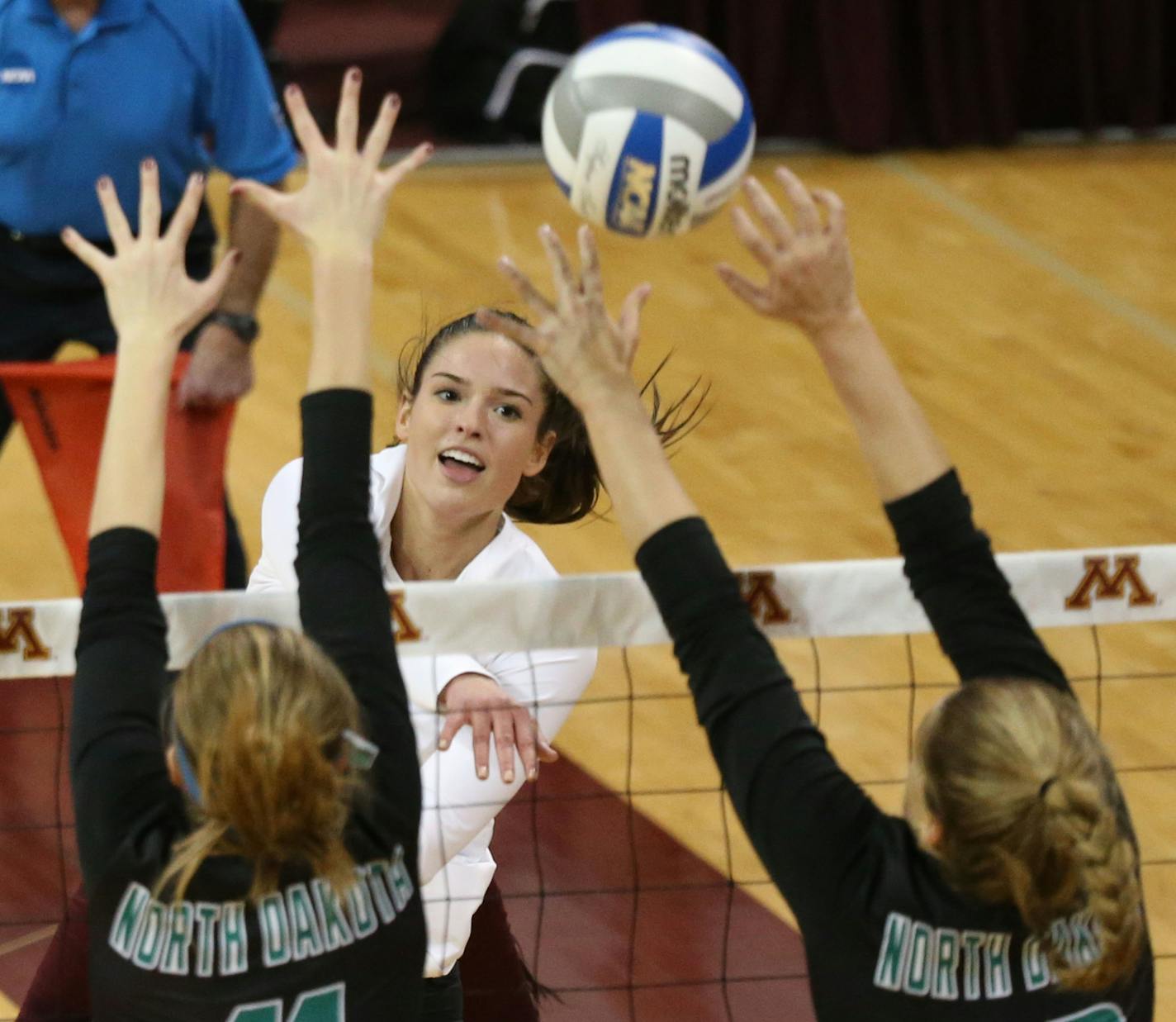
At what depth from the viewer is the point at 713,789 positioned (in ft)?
15.9

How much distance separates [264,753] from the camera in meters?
2.05

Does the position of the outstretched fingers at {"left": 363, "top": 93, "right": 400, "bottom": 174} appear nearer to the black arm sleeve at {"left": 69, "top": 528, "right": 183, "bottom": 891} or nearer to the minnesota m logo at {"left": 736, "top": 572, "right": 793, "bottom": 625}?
the black arm sleeve at {"left": 69, "top": 528, "right": 183, "bottom": 891}

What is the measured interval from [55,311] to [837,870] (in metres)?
3.21

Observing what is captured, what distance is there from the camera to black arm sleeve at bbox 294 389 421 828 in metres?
2.29

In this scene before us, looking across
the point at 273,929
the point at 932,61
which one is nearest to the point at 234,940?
the point at 273,929

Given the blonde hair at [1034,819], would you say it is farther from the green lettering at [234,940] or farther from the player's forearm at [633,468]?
the green lettering at [234,940]

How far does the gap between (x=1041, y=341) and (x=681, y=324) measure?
154cm

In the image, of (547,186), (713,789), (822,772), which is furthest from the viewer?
(547,186)

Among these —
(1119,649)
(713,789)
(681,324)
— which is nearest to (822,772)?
(713,789)

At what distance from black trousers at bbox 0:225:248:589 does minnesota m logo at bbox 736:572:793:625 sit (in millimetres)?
2007

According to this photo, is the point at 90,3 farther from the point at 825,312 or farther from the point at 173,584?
the point at 825,312

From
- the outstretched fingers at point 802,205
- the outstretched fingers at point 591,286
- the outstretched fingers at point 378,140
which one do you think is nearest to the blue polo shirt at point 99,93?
the outstretched fingers at point 378,140

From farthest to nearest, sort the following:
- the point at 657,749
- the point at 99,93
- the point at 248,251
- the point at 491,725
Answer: the point at 657,749
the point at 248,251
the point at 99,93
the point at 491,725

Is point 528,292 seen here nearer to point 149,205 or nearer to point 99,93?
point 149,205
